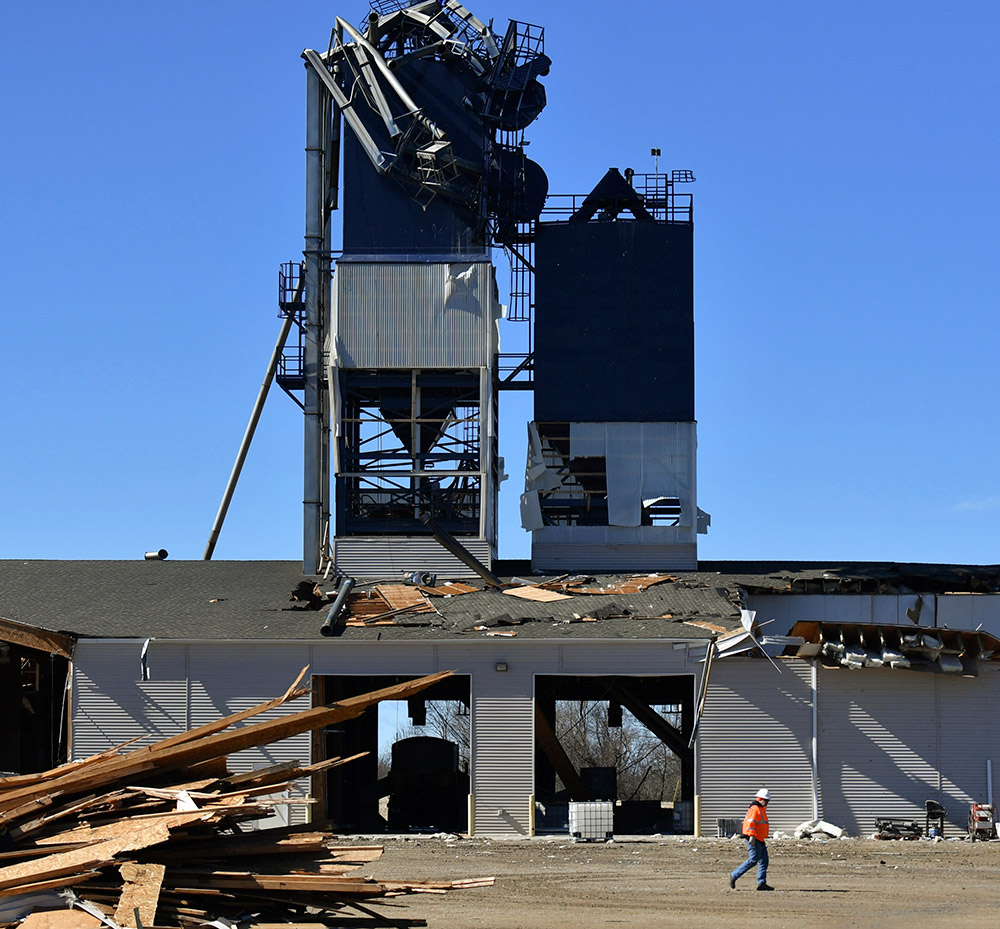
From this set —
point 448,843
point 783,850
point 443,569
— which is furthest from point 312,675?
point 783,850

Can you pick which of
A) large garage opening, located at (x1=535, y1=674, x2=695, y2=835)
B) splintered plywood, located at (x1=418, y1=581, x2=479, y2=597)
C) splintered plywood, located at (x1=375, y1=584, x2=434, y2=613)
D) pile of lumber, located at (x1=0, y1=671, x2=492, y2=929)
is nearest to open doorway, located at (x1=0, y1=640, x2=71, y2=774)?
splintered plywood, located at (x1=375, y1=584, x2=434, y2=613)

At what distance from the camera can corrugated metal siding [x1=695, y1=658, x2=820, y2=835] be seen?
28.5m

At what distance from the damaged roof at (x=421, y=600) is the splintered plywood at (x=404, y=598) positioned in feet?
0.12

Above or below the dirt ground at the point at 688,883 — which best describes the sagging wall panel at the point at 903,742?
above

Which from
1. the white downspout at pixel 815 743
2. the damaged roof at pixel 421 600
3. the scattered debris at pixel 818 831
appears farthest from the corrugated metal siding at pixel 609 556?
the scattered debris at pixel 818 831

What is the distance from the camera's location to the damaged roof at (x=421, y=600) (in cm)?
2962

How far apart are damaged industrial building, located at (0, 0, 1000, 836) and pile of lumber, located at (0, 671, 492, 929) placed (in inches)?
530

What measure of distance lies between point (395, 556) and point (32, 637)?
9399 millimetres

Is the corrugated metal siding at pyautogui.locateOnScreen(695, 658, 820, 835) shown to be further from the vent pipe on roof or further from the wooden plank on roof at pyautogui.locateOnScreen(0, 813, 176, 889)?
the wooden plank on roof at pyautogui.locateOnScreen(0, 813, 176, 889)

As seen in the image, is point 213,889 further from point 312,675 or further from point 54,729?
point 54,729

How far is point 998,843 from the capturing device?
27.1 m

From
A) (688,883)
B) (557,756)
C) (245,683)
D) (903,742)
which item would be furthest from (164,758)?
(903,742)

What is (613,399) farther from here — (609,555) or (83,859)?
(83,859)

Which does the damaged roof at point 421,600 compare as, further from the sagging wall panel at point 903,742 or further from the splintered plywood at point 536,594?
the sagging wall panel at point 903,742
